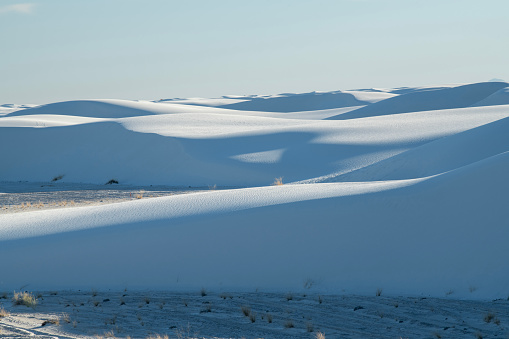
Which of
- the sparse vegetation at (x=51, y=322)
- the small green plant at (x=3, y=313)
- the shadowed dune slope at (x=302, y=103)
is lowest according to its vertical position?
the sparse vegetation at (x=51, y=322)

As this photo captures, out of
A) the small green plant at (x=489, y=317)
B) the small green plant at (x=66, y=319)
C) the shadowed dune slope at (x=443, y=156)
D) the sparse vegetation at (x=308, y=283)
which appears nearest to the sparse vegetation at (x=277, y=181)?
the shadowed dune slope at (x=443, y=156)

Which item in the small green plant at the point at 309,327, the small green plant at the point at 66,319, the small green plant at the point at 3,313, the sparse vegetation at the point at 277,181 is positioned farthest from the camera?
the sparse vegetation at the point at 277,181

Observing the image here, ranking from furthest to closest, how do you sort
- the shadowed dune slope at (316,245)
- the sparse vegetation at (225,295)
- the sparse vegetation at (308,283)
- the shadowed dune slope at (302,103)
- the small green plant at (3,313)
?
the shadowed dune slope at (302,103) → the shadowed dune slope at (316,245) → the sparse vegetation at (308,283) → the sparse vegetation at (225,295) → the small green plant at (3,313)

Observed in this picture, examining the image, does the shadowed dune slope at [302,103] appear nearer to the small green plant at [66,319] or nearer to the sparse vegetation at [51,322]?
the small green plant at [66,319]

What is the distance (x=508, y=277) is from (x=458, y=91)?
2242 inches

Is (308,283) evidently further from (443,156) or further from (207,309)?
(443,156)

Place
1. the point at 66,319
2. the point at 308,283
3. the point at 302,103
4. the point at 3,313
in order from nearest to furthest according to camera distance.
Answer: the point at 66,319
the point at 3,313
the point at 308,283
the point at 302,103

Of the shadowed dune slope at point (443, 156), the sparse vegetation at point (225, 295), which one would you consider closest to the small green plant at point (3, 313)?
the sparse vegetation at point (225, 295)

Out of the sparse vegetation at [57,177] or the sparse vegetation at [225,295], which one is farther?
the sparse vegetation at [57,177]

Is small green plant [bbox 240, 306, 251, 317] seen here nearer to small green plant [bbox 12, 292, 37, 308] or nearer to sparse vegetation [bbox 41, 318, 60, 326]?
sparse vegetation [bbox 41, 318, 60, 326]

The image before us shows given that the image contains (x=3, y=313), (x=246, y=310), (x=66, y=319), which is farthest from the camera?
(x=246, y=310)

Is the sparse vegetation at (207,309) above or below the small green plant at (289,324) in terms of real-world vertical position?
below

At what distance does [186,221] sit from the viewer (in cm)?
1069

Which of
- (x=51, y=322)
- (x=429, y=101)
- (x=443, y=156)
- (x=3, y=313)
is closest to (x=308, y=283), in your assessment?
(x=51, y=322)
